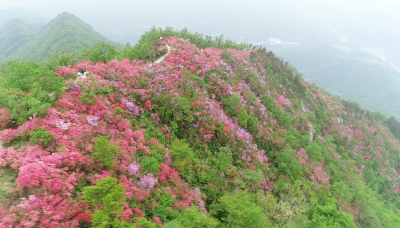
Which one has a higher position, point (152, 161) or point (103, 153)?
point (103, 153)

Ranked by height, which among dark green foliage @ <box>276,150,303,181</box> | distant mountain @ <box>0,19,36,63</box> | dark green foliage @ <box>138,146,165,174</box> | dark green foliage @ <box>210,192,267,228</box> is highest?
dark green foliage @ <box>138,146,165,174</box>

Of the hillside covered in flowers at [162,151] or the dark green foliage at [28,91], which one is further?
the dark green foliage at [28,91]

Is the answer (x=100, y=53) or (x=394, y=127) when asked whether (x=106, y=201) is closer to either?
(x=100, y=53)

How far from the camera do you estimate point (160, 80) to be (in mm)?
23078

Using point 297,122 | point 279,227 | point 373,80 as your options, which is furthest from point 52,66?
point 373,80

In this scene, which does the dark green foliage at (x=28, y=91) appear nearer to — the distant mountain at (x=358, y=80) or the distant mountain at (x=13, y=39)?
the distant mountain at (x=358, y=80)

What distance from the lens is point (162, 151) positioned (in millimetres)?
17047

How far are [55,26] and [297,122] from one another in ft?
557

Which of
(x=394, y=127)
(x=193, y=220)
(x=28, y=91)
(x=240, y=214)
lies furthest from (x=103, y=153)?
(x=394, y=127)

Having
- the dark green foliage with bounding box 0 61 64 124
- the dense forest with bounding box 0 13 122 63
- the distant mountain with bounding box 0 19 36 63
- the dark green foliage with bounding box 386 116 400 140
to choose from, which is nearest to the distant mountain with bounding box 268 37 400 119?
the dark green foliage with bounding box 386 116 400 140

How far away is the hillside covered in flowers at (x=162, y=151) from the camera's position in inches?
435

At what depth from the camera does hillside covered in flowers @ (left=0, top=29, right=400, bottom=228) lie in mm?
11047

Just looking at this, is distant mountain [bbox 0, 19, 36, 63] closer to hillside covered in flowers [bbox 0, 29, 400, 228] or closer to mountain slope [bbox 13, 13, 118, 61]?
mountain slope [bbox 13, 13, 118, 61]

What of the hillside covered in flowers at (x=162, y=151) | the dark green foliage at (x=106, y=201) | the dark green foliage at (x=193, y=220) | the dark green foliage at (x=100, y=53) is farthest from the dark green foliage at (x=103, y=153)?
the dark green foliage at (x=100, y=53)
